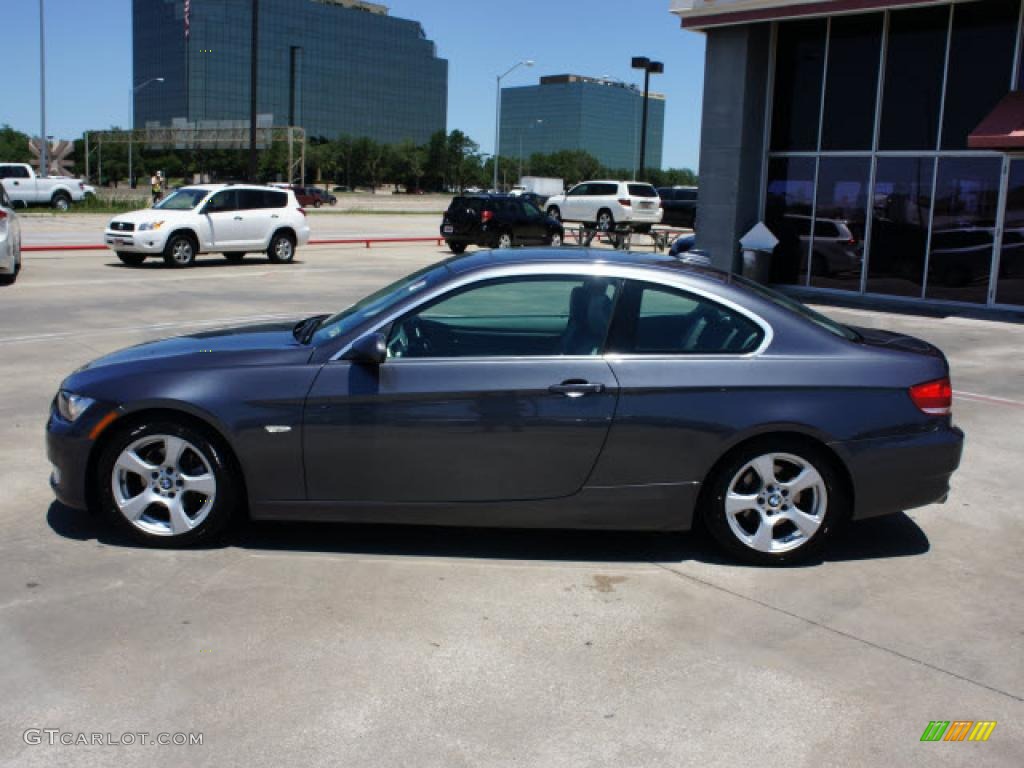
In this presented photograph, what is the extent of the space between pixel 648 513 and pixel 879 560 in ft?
4.27

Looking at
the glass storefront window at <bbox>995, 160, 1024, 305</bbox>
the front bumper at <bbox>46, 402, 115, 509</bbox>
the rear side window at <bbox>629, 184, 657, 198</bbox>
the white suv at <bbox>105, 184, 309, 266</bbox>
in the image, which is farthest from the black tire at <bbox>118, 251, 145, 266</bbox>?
the rear side window at <bbox>629, 184, 657, 198</bbox>

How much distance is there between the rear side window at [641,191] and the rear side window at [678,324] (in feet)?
113

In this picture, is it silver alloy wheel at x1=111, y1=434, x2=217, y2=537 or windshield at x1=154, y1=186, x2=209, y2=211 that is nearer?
silver alloy wheel at x1=111, y1=434, x2=217, y2=537

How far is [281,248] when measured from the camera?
22875 millimetres

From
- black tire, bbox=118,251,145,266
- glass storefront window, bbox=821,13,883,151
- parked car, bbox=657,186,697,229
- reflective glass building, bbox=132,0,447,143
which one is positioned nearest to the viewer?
glass storefront window, bbox=821,13,883,151

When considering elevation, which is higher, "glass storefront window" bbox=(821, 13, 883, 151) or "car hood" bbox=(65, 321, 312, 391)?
"glass storefront window" bbox=(821, 13, 883, 151)

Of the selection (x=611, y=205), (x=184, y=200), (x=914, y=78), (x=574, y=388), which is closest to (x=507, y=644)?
(x=574, y=388)

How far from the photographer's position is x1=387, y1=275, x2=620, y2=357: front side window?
5.03m

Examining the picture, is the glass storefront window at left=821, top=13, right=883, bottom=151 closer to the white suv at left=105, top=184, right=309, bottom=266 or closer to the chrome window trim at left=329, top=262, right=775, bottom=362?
the white suv at left=105, top=184, right=309, bottom=266

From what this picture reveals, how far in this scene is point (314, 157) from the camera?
357 ft

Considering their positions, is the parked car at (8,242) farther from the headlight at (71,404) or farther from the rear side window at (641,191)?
the rear side window at (641,191)

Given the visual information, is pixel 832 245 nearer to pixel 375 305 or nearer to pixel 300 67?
pixel 375 305

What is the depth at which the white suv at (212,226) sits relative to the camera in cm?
2064

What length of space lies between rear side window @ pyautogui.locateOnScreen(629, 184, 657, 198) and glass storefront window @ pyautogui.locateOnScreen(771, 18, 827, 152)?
1824 centimetres
